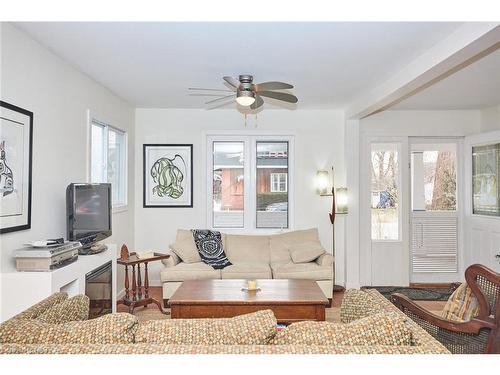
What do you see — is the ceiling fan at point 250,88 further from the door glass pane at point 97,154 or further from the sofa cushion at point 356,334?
the sofa cushion at point 356,334

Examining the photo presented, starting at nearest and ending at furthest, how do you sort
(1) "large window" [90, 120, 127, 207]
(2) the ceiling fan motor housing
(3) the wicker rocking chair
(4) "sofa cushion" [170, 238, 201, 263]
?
1. (3) the wicker rocking chair
2. (2) the ceiling fan motor housing
3. (1) "large window" [90, 120, 127, 207]
4. (4) "sofa cushion" [170, 238, 201, 263]

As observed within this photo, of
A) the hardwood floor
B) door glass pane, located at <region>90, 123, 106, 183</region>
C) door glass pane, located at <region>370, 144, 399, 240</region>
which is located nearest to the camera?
the hardwood floor

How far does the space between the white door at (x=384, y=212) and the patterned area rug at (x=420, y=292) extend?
21 cm

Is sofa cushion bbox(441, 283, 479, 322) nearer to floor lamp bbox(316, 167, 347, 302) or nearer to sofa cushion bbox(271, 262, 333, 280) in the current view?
sofa cushion bbox(271, 262, 333, 280)

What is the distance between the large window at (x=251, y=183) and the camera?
20.4 feet

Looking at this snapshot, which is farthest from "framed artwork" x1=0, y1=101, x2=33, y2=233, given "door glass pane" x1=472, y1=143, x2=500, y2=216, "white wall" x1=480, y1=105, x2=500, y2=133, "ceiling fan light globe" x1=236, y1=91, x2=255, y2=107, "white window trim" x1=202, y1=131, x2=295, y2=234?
"white wall" x1=480, y1=105, x2=500, y2=133

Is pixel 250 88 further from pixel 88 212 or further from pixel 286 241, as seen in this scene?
pixel 286 241

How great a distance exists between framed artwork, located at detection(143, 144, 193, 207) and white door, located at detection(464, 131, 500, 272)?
13.4ft

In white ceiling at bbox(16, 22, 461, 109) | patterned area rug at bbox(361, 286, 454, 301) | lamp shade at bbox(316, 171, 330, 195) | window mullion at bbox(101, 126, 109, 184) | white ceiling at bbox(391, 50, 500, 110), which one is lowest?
patterned area rug at bbox(361, 286, 454, 301)

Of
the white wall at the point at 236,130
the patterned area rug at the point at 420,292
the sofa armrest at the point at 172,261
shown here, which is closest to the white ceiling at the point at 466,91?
the white wall at the point at 236,130

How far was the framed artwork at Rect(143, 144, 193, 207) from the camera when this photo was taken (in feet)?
20.3

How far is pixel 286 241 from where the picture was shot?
5.78 meters
